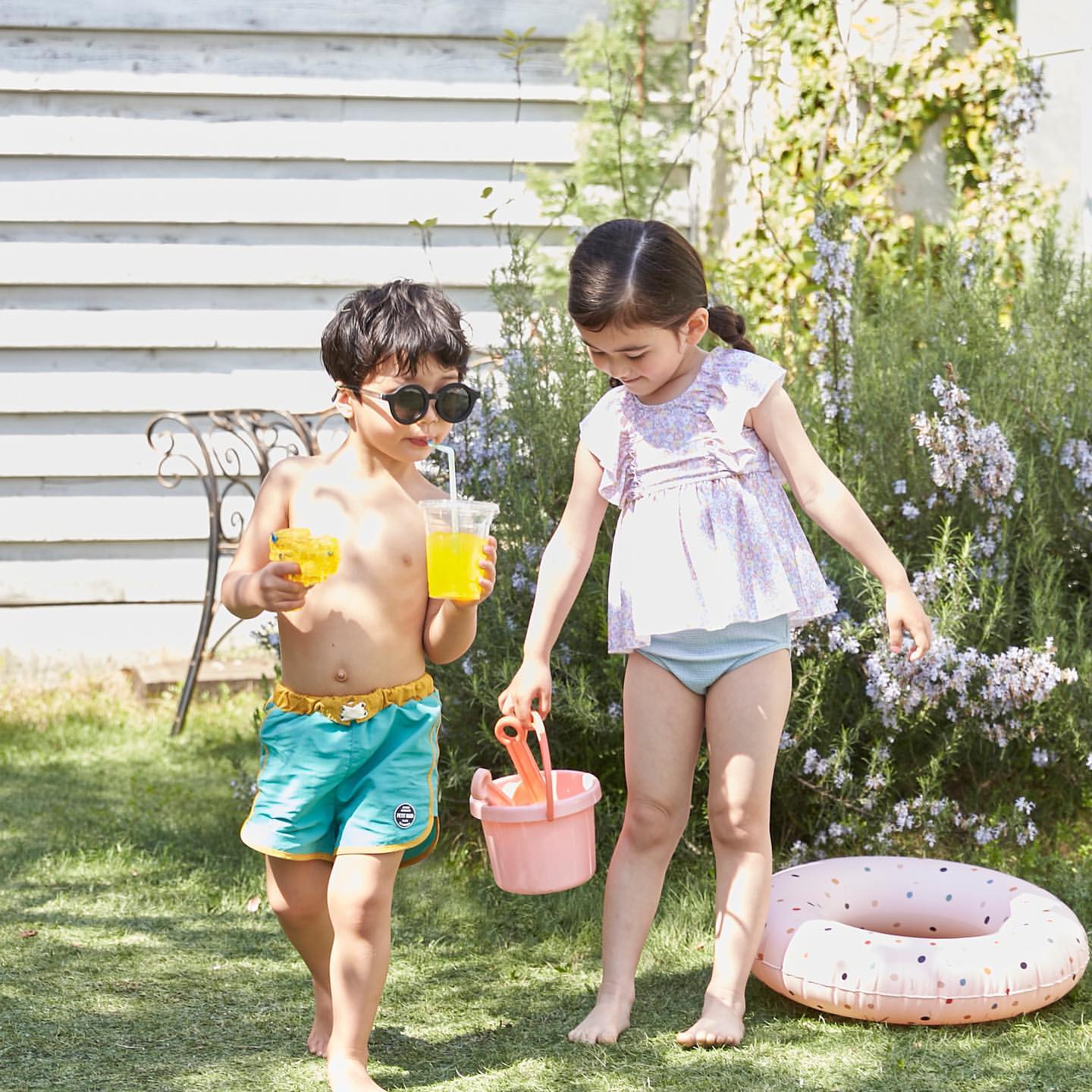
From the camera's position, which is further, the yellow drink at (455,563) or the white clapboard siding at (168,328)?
the white clapboard siding at (168,328)

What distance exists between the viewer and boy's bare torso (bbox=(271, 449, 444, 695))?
268 centimetres

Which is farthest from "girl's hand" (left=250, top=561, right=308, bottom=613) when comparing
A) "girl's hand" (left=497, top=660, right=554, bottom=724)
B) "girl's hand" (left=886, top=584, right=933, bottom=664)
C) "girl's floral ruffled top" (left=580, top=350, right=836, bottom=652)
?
"girl's hand" (left=886, top=584, right=933, bottom=664)

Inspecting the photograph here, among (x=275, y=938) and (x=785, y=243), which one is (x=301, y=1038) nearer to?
(x=275, y=938)

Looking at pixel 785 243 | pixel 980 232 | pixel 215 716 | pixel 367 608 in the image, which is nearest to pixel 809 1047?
pixel 367 608

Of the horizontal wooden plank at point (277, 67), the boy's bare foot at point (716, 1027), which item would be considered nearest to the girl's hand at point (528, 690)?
the boy's bare foot at point (716, 1027)

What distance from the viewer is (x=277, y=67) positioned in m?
6.18

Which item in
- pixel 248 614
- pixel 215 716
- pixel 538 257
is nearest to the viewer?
pixel 248 614

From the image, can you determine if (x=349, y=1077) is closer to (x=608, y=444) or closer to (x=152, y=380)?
(x=608, y=444)

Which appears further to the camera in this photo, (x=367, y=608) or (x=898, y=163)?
(x=898, y=163)

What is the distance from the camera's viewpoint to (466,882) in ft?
12.7

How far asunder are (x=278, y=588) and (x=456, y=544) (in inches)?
12.6

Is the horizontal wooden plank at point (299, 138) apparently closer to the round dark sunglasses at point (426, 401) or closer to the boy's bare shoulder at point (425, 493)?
the boy's bare shoulder at point (425, 493)

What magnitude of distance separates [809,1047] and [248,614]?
1394mm

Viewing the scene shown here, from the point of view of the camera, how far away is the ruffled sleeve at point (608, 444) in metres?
2.95
